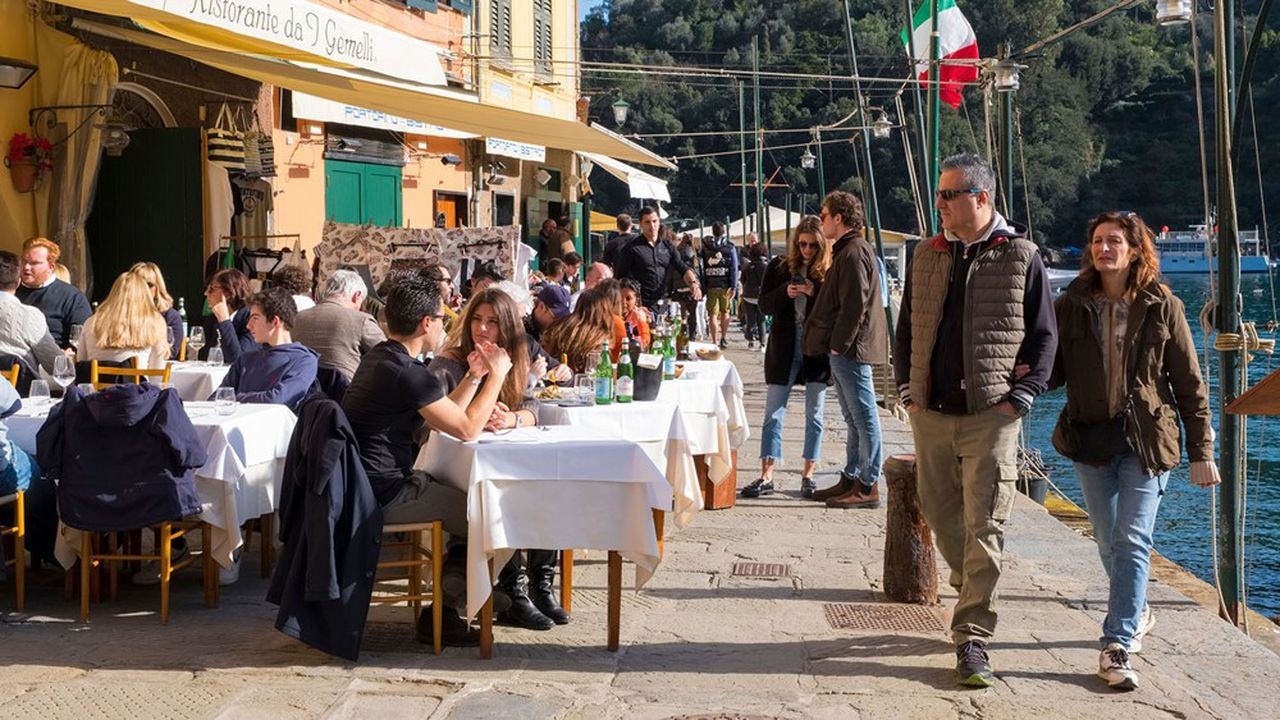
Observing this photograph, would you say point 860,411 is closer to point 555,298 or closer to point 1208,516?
point 555,298

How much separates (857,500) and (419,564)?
3997 mm

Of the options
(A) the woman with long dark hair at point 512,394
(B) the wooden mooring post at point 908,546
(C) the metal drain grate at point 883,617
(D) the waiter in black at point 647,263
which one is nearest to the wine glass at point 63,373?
(A) the woman with long dark hair at point 512,394

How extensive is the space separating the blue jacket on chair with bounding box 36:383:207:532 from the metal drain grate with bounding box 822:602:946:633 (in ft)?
9.01

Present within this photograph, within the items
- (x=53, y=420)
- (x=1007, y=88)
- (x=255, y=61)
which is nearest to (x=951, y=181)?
(x=53, y=420)

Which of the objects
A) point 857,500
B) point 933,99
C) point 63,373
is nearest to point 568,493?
point 63,373

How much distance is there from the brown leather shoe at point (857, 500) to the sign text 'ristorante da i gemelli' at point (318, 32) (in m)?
4.63

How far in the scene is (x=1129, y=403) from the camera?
5.31m

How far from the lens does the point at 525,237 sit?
1006 inches

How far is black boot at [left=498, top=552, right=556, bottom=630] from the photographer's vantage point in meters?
5.89

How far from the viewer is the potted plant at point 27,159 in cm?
1104

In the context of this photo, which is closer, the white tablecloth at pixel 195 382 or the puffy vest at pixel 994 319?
the puffy vest at pixel 994 319

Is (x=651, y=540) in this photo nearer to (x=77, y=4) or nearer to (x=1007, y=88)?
(x=77, y=4)

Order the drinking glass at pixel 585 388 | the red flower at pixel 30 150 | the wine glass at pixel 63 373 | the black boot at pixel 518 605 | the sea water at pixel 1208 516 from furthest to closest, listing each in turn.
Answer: the sea water at pixel 1208 516, the red flower at pixel 30 150, the wine glass at pixel 63 373, the drinking glass at pixel 585 388, the black boot at pixel 518 605

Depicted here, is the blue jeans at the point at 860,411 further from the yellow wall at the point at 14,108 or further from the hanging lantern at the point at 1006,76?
the yellow wall at the point at 14,108
